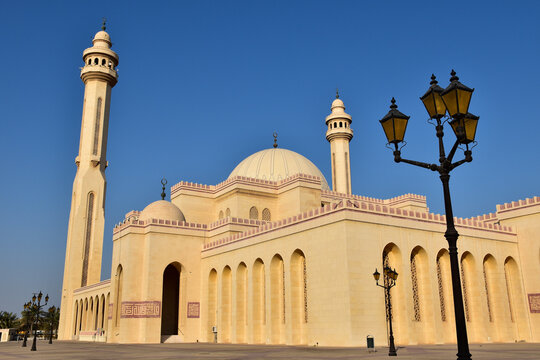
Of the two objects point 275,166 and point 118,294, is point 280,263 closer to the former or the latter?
point 118,294

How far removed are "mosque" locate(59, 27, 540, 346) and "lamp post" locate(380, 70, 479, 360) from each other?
1525 centimetres

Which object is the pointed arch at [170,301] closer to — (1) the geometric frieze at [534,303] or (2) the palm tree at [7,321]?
(1) the geometric frieze at [534,303]

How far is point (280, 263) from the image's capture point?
1120 inches

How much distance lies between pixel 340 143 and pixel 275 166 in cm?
897

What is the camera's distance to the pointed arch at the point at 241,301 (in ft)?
100

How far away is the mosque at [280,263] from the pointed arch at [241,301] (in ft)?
0.28

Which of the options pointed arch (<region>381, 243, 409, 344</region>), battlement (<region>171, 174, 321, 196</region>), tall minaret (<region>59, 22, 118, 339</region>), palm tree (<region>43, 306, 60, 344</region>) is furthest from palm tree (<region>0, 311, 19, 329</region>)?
pointed arch (<region>381, 243, 409, 344</region>)

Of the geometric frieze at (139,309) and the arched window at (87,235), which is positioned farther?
the arched window at (87,235)

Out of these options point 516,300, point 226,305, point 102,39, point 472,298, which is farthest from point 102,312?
point 516,300

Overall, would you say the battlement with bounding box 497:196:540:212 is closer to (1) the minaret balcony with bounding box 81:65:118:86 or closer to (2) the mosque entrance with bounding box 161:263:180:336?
(2) the mosque entrance with bounding box 161:263:180:336

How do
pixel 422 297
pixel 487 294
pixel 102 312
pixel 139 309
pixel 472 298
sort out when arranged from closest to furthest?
pixel 422 297, pixel 472 298, pixel 487 294, pixel 139 309, pixel 102 312

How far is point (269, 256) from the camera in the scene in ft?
93.2

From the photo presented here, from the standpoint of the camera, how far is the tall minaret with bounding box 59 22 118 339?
42.5 metres

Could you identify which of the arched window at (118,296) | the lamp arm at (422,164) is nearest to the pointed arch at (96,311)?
the arched window at (118,296)
